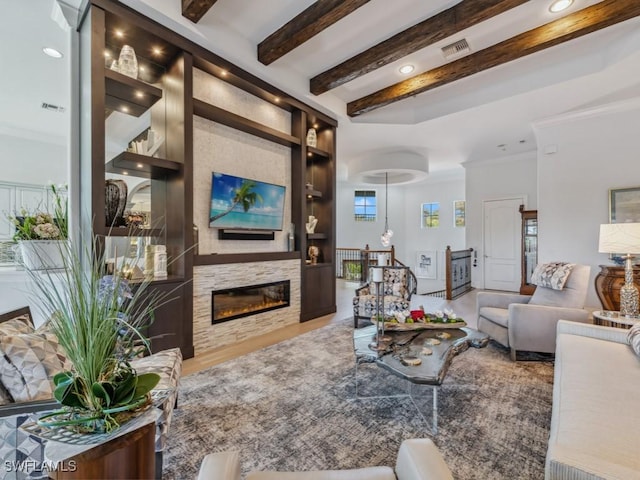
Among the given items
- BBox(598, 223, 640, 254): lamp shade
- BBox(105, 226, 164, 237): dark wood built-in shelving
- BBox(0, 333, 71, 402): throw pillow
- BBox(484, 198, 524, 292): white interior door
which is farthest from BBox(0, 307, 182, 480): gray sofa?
BBox(484, 198, 524, 292): white interior door

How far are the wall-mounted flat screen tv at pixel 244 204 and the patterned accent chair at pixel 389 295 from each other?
1.61 m

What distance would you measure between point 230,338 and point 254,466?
7.22 feet

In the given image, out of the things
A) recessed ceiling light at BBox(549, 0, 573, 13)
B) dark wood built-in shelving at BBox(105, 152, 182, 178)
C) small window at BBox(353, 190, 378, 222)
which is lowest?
dark wood built-in shelving at BBox(105, 152, 182, 178)

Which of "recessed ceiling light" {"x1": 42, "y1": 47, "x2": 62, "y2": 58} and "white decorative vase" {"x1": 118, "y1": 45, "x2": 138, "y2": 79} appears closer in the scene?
"white decorative vase" {"x1": 118, "y1": 45, "x2": 138, "y2": 79}

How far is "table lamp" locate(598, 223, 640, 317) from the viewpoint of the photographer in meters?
2.84

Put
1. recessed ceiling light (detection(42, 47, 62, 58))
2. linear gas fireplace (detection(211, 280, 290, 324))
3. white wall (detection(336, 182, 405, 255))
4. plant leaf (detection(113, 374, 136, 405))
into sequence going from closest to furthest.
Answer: plant leaf (detection(113, 374, 136, 405)), recessed ceiling light (detection(42, 47, 62, 58)), linear gas fireplace (detection(211, 280, 290, 324)), white wall (detection(336, 182, 405, 255))

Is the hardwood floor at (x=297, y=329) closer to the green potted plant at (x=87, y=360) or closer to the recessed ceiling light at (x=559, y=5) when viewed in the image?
the green potted plant at (x=87, y=360)

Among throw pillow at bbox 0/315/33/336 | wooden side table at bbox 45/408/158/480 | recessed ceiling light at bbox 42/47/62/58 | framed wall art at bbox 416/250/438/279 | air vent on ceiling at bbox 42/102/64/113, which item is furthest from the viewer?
framed wall art at bbox 416/250/438/279

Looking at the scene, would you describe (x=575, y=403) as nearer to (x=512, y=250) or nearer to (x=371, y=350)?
(x=371, y=350)

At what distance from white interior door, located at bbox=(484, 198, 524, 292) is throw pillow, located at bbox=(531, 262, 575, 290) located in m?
3.76

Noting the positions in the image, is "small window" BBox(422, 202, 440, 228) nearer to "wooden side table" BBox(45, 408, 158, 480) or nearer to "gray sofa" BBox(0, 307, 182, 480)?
"gray sofa" BBox(0, 307, 182, 480)

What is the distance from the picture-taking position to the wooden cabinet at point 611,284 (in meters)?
3.85

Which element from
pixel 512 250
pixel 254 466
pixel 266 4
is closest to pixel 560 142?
pixel 512 250

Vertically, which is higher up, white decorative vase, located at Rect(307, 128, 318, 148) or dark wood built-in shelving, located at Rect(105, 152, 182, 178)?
white decorative vase, located at Rect(307, 128, 318, 148)
